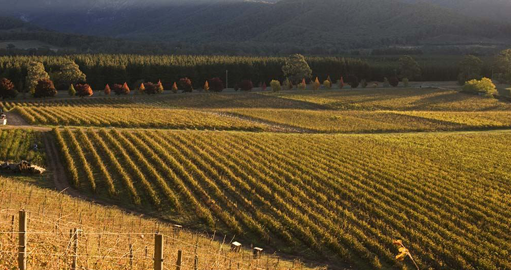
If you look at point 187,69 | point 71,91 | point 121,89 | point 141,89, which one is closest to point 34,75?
point 71,91

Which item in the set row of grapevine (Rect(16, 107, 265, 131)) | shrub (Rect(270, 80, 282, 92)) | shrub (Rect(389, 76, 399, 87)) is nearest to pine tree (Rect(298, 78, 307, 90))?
shrub (Rect(270, 80, 282, 92))

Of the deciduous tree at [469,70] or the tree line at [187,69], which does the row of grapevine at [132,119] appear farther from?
the deciduous tree at [469,70]

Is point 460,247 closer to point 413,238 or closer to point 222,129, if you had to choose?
point 413,238

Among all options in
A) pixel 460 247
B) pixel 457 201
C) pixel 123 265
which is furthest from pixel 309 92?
pixel 123 265

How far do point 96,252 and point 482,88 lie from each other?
A: 11005 centimetres

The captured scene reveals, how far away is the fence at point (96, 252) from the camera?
1321 centimetres

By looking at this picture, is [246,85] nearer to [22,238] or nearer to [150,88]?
[150,88]

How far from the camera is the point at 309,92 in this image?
11606 centimetres

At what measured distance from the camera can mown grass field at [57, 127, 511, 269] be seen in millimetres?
26359

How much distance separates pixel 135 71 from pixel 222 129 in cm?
6351

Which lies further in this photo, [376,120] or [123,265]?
[376,120]

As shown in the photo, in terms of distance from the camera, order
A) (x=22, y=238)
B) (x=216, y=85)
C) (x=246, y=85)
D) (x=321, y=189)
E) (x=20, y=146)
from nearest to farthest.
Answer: (x=22, y=238) → (x=321, y=189) → (x=20, y=146) → (x=216, y=85) → (x=246, y=85)

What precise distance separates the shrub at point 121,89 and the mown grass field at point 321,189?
56344 millimetres

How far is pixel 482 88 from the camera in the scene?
112 m
